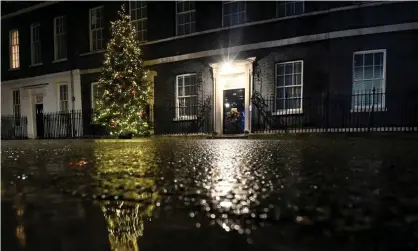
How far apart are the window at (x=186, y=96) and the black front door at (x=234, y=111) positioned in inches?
64.3

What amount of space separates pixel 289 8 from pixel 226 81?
172 inches

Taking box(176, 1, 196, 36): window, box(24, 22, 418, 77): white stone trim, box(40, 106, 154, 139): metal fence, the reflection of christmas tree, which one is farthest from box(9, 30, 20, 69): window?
the reflection of christmas tree

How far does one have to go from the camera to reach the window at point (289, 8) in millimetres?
13930

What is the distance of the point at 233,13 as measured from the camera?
50.1 feet

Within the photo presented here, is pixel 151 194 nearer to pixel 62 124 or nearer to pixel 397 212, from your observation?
pixel 397 212

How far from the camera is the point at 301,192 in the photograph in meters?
1.37

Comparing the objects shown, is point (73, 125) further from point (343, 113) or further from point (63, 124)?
point (343, 113)

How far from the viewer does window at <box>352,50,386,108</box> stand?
1237 centimetres

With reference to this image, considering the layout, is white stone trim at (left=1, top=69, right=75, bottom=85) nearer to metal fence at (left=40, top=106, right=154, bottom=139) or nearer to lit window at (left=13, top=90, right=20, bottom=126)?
lit window at (left=13, top=90, right=20, bottom=126)

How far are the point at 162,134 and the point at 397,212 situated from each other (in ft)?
51.3

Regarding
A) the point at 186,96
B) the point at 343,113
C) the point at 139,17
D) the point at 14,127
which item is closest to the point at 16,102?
the point at 14,127

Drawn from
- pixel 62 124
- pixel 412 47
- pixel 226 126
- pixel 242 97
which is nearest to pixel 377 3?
pixel 412 47

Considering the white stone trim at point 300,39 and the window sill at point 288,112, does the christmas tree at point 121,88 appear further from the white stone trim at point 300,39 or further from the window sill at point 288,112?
the window sill at point 288,112

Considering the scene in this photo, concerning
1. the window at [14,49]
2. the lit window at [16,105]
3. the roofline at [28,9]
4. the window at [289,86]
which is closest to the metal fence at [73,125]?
the lit window at [16,105]
